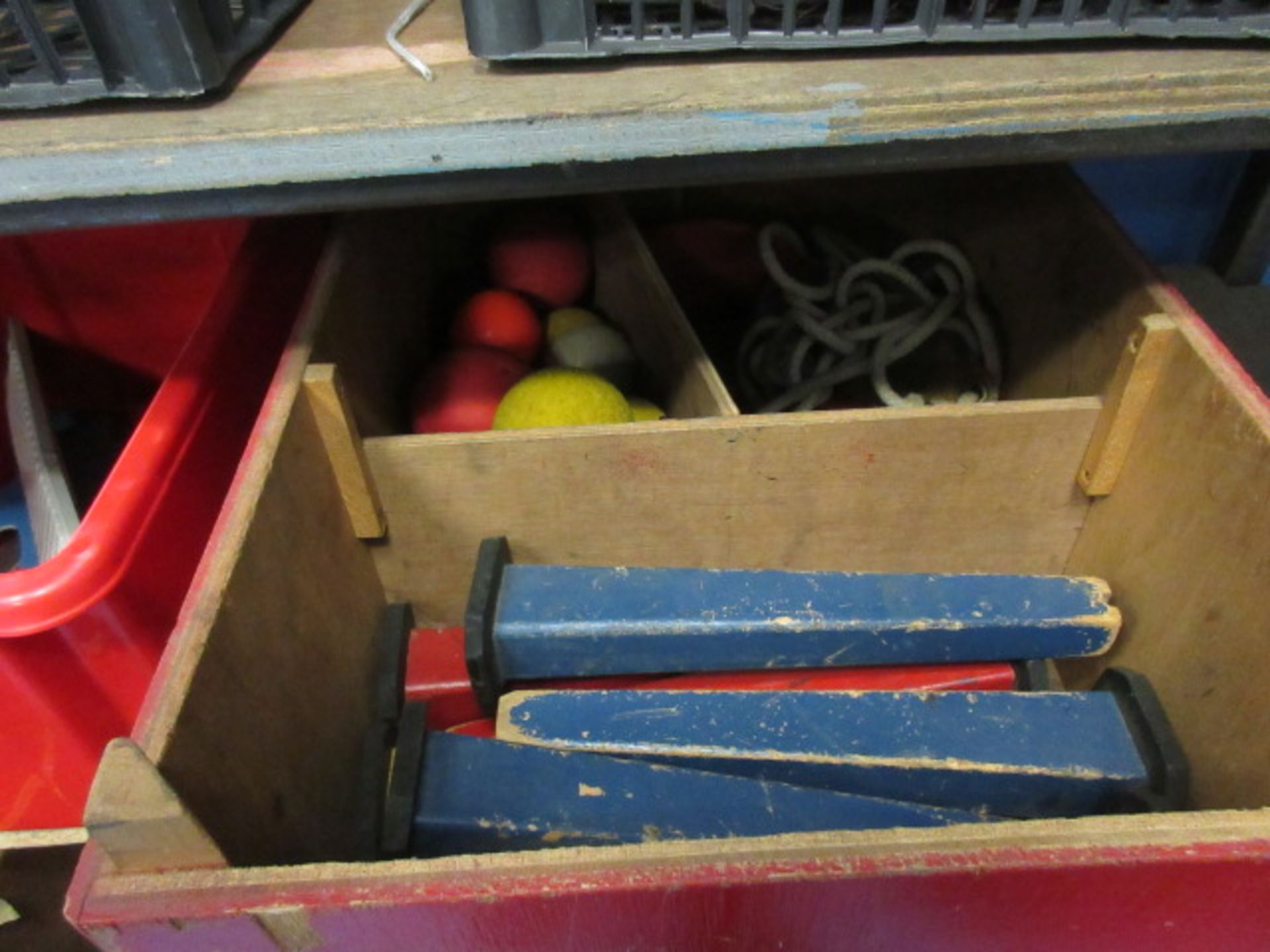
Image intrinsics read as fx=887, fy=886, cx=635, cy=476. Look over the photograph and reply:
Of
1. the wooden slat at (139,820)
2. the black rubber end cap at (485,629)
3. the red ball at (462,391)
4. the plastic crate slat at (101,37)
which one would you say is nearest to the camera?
the wooden slat at (139,820)

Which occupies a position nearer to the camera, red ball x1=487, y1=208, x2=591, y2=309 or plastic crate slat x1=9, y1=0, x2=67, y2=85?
plastic crate slat x1=9, y1=0, x2=67, y2=85

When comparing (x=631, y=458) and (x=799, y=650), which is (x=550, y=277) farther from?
(x=799, y=650)

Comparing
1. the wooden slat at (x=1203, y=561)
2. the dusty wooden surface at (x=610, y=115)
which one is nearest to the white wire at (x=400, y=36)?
the dusty wooden surface at (x=610, y=115)

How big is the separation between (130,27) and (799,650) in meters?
0.65

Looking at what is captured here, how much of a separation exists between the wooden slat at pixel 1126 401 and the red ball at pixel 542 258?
0.65 meters

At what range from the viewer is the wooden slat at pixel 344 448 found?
2.30 ft

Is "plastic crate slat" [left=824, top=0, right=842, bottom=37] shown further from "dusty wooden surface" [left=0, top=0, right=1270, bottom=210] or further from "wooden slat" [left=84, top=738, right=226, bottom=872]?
"wooden slat" [left=84, top=738, right=226, bottom=872]

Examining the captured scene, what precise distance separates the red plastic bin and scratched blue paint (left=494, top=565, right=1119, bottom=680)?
28 centimetres

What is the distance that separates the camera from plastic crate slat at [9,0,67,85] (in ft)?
1.62

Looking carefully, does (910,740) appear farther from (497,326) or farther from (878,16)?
(497,326)

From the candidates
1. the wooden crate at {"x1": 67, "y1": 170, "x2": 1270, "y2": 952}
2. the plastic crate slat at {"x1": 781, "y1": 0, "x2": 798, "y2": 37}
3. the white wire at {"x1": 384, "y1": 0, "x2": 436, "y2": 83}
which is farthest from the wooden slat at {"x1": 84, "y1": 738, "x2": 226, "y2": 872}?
the plastic crate slat at {"x1": 781, "y1": 0, "x2": 798, "y2": 37}

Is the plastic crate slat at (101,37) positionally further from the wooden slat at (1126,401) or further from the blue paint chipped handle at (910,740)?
the wooden slat at (1126,401)

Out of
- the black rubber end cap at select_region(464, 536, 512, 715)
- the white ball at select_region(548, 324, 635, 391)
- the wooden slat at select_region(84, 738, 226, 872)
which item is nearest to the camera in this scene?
the wooden slat at select_region(84, 738, 226, 872)

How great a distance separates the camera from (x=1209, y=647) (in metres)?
0.69
